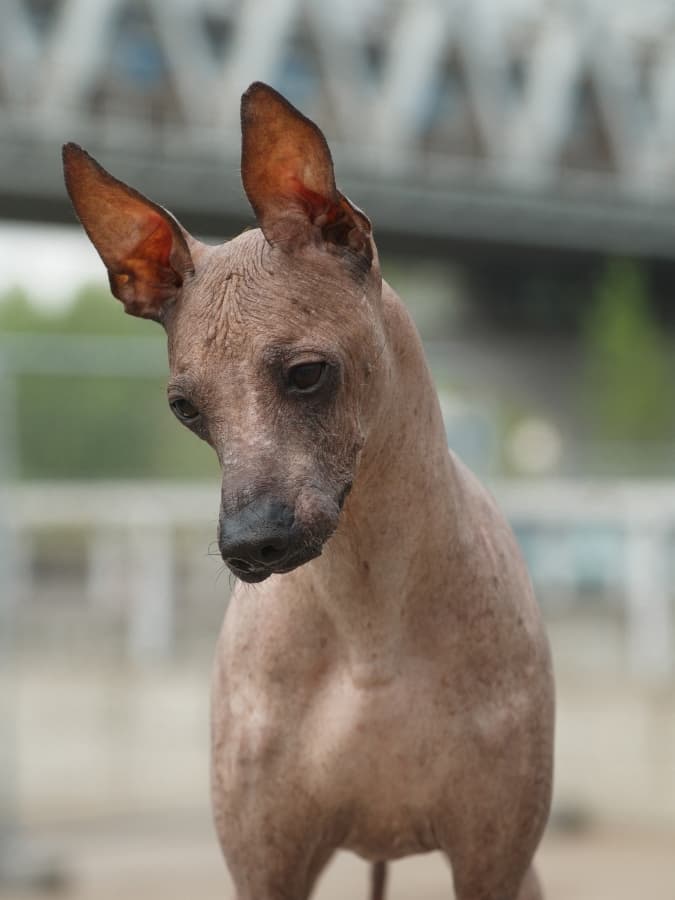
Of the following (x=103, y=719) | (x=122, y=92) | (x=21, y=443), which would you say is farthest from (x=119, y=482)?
(x=122, y=92)

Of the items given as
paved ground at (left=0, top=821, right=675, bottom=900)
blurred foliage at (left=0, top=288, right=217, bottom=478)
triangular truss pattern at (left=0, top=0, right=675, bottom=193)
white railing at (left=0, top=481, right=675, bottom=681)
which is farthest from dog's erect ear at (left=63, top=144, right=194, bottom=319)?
triangular truss pattern at (left=0, top=0, right=675, bottom=193)

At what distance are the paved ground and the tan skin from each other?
26.4 ft

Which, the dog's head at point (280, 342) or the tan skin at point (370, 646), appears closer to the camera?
the dog's head at point (280, 342)

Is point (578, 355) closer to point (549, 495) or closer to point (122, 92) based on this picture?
point (122, 92)

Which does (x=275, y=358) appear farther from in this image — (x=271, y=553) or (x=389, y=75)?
(x=389, y=75)

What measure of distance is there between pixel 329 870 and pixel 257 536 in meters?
9.89

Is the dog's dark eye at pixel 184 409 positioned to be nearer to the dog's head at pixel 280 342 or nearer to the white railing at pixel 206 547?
the dog's head at pixel 280 342

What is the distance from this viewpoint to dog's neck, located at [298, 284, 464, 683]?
234 centimetres

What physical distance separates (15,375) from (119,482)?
1359 mm

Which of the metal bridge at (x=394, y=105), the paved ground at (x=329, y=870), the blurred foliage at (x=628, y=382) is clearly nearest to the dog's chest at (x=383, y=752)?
the paved ground at (x=329, y=870)

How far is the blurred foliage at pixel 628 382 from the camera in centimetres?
2367

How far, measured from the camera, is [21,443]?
14844 mm

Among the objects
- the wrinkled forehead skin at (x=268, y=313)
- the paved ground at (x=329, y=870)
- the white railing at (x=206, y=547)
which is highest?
the white railing at (x=206, y=547)

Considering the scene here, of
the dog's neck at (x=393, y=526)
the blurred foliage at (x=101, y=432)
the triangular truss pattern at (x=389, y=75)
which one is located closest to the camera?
the dog's neck at (x=393, y=526)
